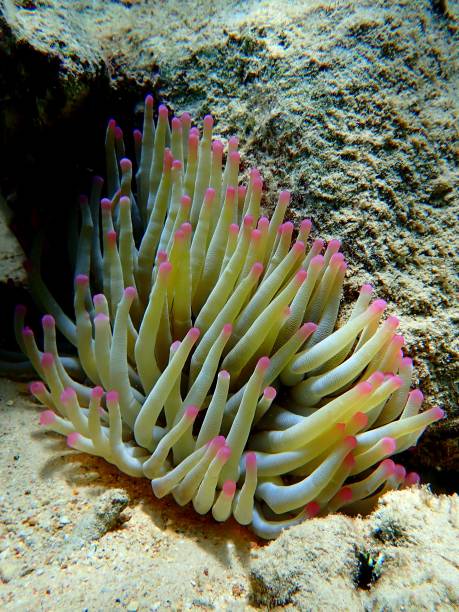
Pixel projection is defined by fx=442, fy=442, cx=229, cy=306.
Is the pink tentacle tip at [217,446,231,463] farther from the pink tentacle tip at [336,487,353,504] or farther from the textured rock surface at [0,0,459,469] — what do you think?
the textured rock surface at [0,0,459,469]

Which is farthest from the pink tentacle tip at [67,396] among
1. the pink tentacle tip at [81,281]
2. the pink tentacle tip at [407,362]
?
the pink tentacle tip at [407,362]

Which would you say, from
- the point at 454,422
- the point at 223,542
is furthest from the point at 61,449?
the point at 454,422

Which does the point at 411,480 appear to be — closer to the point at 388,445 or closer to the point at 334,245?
A: the point at 388,445

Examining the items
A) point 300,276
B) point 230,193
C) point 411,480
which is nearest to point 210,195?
point 230,193

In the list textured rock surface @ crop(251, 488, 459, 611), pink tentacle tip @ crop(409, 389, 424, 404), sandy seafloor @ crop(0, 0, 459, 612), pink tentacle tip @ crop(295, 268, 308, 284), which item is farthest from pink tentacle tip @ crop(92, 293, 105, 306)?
pink tentacle tip @ crop(409, 389, 424, 404)

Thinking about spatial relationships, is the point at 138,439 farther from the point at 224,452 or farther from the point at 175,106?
the point at 175,106

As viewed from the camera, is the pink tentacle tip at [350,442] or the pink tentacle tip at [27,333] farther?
the pink tentacle tip at [27,333]

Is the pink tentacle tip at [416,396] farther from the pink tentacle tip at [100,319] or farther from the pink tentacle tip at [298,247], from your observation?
the pink tentacle tip at [100,319]
